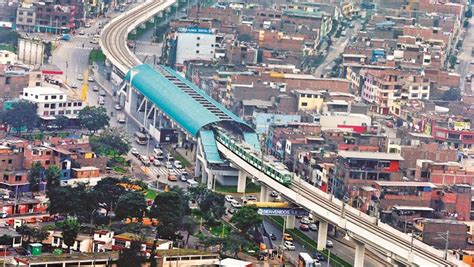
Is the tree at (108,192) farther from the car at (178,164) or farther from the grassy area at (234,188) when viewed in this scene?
the car at (178,164)

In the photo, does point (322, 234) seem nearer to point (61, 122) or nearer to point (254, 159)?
point (254, 159)

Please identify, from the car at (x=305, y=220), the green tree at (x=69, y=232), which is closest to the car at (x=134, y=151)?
the car at (x=305, y=220)

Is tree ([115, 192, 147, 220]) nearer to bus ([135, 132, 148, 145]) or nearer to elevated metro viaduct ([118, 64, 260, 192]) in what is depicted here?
elevated metro viaduct ([118, 64, 260, 192])

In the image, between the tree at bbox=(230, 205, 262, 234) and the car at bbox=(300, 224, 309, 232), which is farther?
the car at bbox=(300, 224, 309, 232)

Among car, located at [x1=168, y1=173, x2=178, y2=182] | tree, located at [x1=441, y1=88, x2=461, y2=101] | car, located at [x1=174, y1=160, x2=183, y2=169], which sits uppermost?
tree, located at [x1=441, y1=88, x2=461, y2=101]

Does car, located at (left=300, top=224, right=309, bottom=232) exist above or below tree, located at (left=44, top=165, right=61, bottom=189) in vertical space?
below

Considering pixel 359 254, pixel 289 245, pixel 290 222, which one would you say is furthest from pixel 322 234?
pixel 359 254

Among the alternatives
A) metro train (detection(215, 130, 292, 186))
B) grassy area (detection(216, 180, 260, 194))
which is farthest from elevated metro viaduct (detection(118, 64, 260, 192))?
metro train (detection(215, 130, 292, 186))
